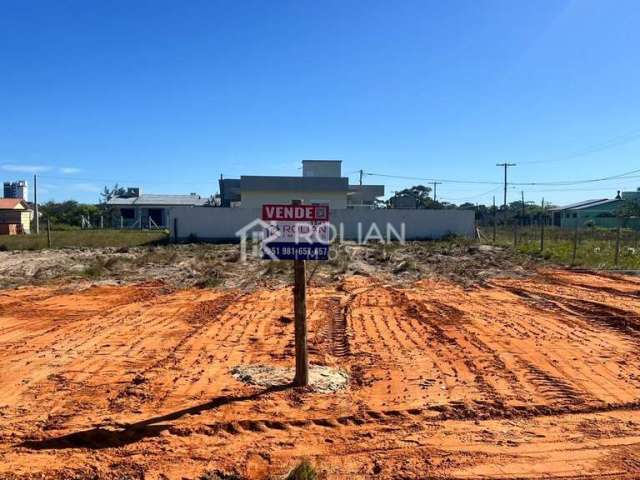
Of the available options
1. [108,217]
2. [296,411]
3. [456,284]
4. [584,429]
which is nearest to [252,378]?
[296,411]

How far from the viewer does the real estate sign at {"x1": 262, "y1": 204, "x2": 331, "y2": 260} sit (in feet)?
17.9

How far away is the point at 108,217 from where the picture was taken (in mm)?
56156

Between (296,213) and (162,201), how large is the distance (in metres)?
53.0

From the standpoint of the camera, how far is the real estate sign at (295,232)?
17.9ft

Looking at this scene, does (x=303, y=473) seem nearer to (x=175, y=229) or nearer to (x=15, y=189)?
(x=175, y=229)

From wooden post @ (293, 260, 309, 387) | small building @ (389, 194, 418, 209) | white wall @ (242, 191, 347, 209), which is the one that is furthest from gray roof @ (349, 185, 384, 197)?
wooden post @ (293, 260, 309, 387)

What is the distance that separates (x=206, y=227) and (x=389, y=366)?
22748mm

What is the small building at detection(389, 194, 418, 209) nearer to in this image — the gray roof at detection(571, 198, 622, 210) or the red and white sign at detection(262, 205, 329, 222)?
the gray roof at detection(571, 198, 622, 210)

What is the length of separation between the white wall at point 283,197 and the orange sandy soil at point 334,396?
23434mm

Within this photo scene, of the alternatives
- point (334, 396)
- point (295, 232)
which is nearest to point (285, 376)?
point (334, 396)

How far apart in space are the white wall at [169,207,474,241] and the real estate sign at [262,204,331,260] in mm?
22511

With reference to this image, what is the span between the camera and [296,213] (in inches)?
216

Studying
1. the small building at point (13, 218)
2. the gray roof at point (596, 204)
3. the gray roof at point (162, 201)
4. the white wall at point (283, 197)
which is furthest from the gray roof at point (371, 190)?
the gray roof at point (596, 204)

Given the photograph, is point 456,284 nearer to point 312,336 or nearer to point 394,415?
point 312,336
